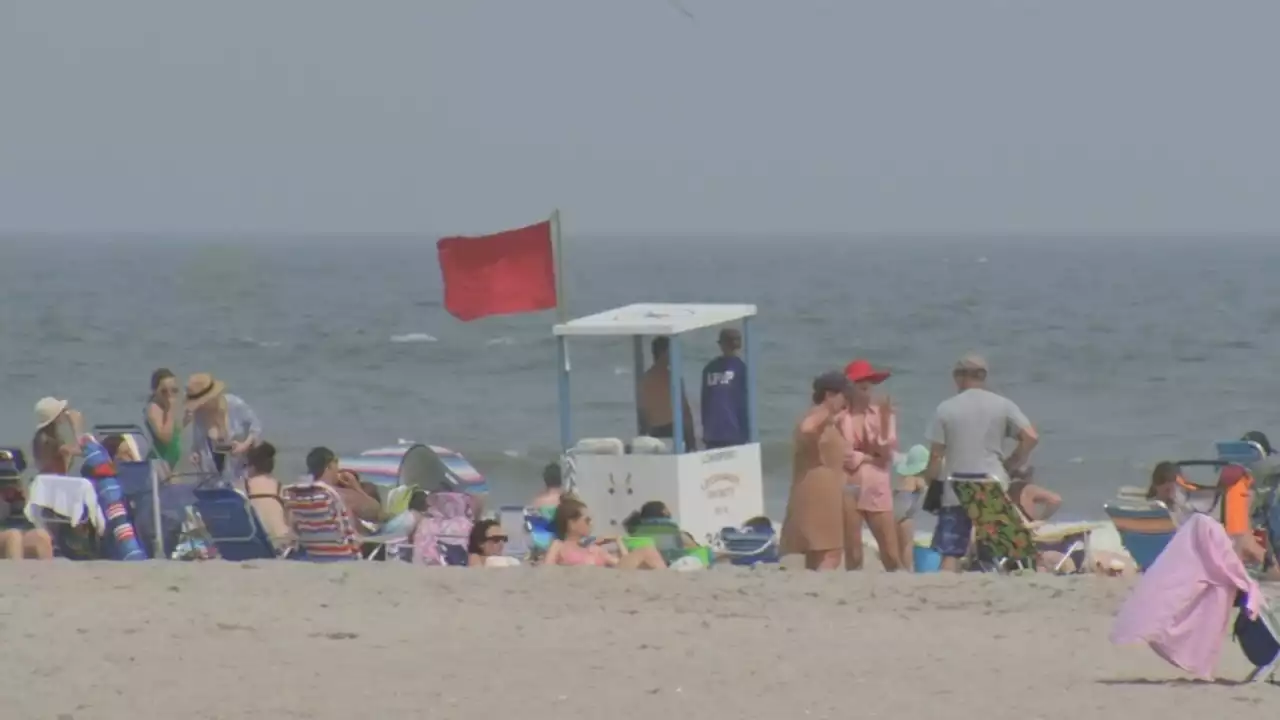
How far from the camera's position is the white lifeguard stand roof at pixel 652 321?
11.6 metres

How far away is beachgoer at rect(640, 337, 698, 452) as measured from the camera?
1190 centimetres

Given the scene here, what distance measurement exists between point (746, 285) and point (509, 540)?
93319 mm

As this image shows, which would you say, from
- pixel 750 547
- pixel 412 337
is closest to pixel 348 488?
pixel 750 547

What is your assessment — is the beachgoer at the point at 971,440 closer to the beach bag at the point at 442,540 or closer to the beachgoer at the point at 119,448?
the beach bag at the point at 442,540

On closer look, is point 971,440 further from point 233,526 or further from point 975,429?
point 233,526

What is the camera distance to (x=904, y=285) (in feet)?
314

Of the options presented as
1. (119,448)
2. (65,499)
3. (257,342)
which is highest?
(119,448)

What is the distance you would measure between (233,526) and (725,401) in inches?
116

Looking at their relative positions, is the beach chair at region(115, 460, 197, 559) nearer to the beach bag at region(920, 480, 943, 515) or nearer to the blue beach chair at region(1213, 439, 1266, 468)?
the beach bag at region(920, 480, 943, 515)

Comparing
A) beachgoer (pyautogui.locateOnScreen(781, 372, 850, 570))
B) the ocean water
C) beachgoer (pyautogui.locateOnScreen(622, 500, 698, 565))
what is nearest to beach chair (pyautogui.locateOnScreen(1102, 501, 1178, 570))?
beachgoer (pyautogui.locateOnScreen(781, 372, 850, 570))

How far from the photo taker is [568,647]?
319 inches

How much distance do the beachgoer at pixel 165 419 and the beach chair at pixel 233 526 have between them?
1027 millimetres

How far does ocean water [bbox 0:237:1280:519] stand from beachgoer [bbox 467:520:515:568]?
9.03 meters

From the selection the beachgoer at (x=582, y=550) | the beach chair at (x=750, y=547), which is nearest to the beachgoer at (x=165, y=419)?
the beachgoer at (x=582, y=550)
